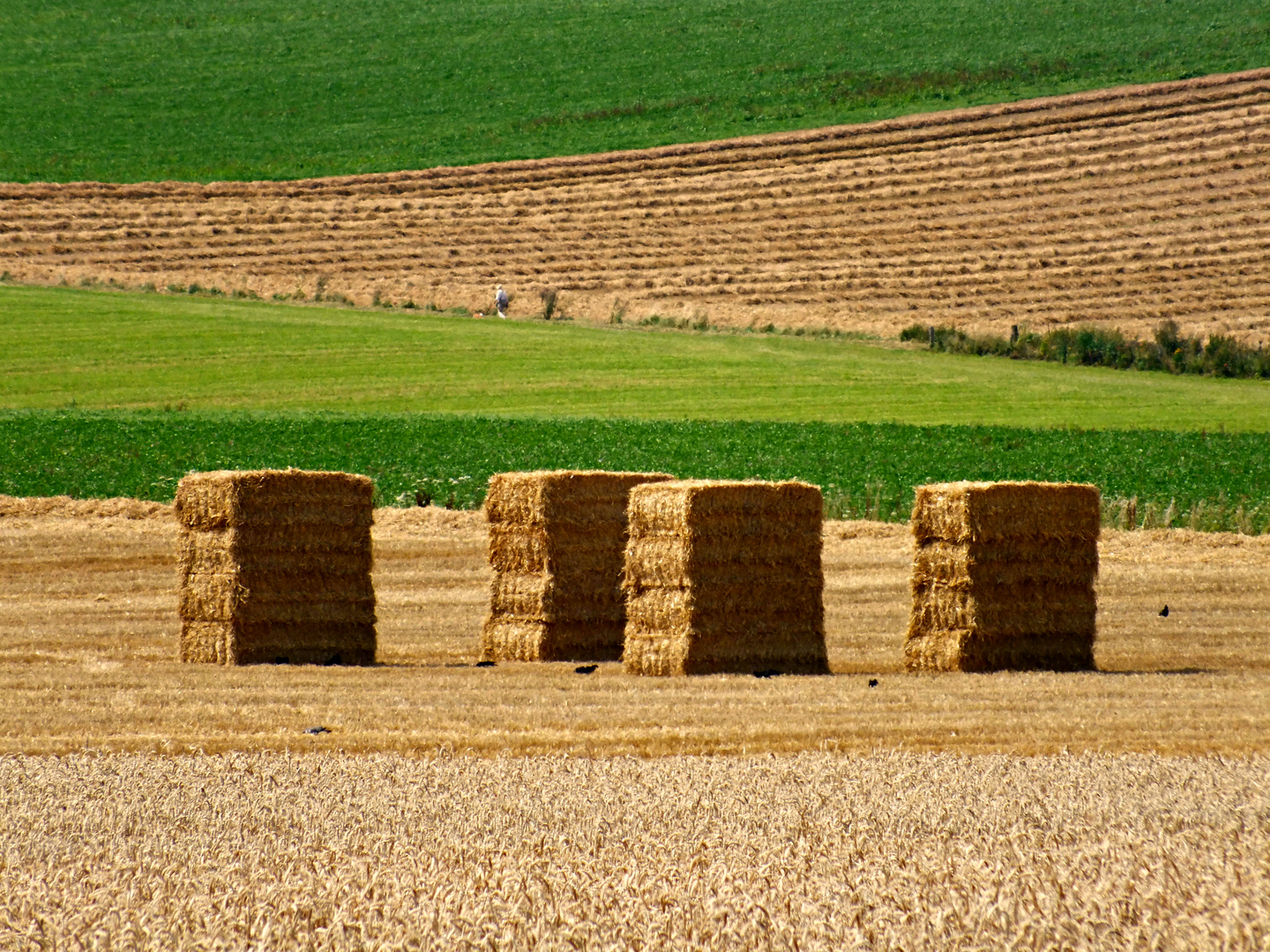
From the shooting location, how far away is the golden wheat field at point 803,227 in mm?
50000

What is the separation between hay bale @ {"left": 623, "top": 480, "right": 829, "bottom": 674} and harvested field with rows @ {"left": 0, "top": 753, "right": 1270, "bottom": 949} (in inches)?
160

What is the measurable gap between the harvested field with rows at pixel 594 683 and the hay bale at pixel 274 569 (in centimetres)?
40

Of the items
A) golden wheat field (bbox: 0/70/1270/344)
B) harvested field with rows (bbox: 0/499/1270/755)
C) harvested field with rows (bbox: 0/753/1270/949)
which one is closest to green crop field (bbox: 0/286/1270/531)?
golden wheat field (bbox: 0/70/1270/344)

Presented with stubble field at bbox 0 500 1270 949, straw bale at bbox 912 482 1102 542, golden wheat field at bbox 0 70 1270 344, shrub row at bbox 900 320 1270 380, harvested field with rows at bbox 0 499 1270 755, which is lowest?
harvested field with rows at bbox 0 499 1270 755

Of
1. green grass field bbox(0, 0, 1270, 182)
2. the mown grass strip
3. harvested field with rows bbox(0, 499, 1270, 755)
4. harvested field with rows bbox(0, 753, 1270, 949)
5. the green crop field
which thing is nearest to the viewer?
harvested field with rows bbox(0, 753, 1270, 949)

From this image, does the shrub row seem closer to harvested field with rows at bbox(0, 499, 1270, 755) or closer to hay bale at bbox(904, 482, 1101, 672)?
harvested field with rows at bbox(0, 499, 1270, 755)

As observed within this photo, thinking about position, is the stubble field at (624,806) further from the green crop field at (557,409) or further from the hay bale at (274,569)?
the green crop field at (557,409)

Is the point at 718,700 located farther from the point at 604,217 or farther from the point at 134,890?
the point at 604,217

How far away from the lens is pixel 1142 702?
12.6 metres

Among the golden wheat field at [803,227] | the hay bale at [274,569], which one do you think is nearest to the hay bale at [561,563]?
the hay bale at [274,569]

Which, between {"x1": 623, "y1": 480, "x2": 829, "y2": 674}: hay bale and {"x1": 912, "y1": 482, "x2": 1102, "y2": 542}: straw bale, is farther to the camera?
{"x1": 912, "y1": 482, "x2": 1102, "y2": 542}: straw bale

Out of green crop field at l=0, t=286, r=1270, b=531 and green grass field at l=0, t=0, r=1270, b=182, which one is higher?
green grass field at l=0, t=0, r=1270, b=182

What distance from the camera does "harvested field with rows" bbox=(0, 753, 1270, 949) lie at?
654cm

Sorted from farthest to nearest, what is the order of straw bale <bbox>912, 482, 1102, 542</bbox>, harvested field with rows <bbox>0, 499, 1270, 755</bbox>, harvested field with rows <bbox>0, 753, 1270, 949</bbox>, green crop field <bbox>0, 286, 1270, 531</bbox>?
green crop field <bbox>0, 286, 1270, 531</bbox> < straw bale <bbox>912, 482, 1102, 542</bbox> < harvested field with rows <bbox>0, 499, 1270, 755</bbox> < harvested field with rows <bbox>0, 753, 1270, 949</bbox>
